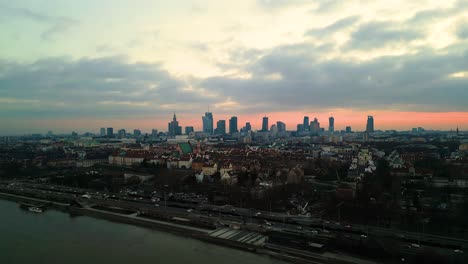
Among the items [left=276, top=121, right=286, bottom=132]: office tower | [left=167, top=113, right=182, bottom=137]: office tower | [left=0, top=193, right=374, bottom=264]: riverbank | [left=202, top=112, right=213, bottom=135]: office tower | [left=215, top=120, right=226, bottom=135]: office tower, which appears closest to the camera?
Answer: [left=0, top=193, right=374, bottom=264]: riverbank

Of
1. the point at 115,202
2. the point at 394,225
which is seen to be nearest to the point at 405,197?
the point at 394,225

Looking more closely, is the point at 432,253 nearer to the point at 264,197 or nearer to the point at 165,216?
the point at 264,197

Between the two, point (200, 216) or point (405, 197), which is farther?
point (405, 197)

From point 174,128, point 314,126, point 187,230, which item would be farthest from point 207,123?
point 187,230

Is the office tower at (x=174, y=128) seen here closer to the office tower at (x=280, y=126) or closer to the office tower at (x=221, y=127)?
the office tower at (x=221, y=127)

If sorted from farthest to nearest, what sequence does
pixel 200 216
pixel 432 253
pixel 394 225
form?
pixel 200 216
pixel 394 225
pixel 432 253

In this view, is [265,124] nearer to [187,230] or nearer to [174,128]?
[174,128]

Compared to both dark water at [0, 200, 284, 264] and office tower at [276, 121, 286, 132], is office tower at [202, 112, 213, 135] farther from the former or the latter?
dark water at [0, 200, 284, 264]

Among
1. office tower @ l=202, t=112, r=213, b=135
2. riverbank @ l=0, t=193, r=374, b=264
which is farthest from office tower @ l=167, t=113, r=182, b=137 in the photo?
riverbank @ l=0, t=193, r=374, b=264
